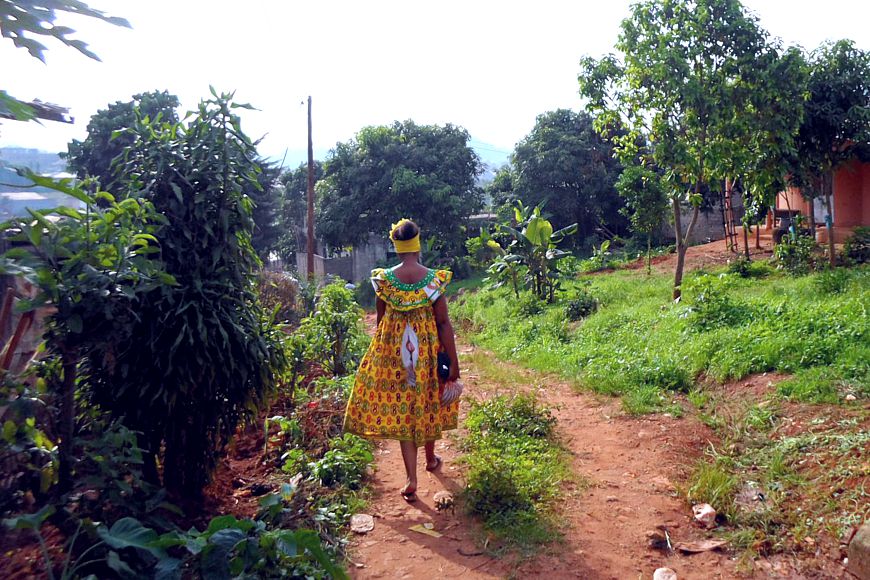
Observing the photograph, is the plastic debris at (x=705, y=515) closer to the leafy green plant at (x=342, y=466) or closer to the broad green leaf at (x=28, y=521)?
the leafy green plant at (x=342, y=466)

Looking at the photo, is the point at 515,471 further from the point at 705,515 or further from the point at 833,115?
the point at 833,115

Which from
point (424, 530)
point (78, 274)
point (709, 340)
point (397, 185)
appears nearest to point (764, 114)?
point (709, 340)

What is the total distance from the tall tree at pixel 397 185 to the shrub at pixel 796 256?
42.0ft

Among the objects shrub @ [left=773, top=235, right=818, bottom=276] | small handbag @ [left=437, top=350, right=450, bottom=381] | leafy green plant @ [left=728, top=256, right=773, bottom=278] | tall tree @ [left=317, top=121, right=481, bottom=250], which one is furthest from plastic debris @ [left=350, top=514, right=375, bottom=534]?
tall tree @ [left=317, top=121, right=481, bottom=250]

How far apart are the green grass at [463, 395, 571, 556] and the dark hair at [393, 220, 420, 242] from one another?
5.06 ft

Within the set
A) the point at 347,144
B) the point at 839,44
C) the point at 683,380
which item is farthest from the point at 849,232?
the point at 347,144

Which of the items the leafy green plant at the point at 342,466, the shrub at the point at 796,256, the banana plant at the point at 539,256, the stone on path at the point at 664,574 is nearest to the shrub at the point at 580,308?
the banana plant at the point at 539,256

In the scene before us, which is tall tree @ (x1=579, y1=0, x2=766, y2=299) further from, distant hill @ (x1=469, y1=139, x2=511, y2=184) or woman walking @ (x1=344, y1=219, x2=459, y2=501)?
distant hill @ (x1=469, y1=139, x2=511, y2=184)

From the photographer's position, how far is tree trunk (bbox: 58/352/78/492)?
318 cm

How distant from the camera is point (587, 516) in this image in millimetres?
4113

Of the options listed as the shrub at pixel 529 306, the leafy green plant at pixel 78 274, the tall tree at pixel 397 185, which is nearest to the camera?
the leafy green plant at pixel 78 274

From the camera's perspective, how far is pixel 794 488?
405cm

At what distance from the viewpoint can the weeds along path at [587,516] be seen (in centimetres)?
360

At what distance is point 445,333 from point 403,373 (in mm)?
365
